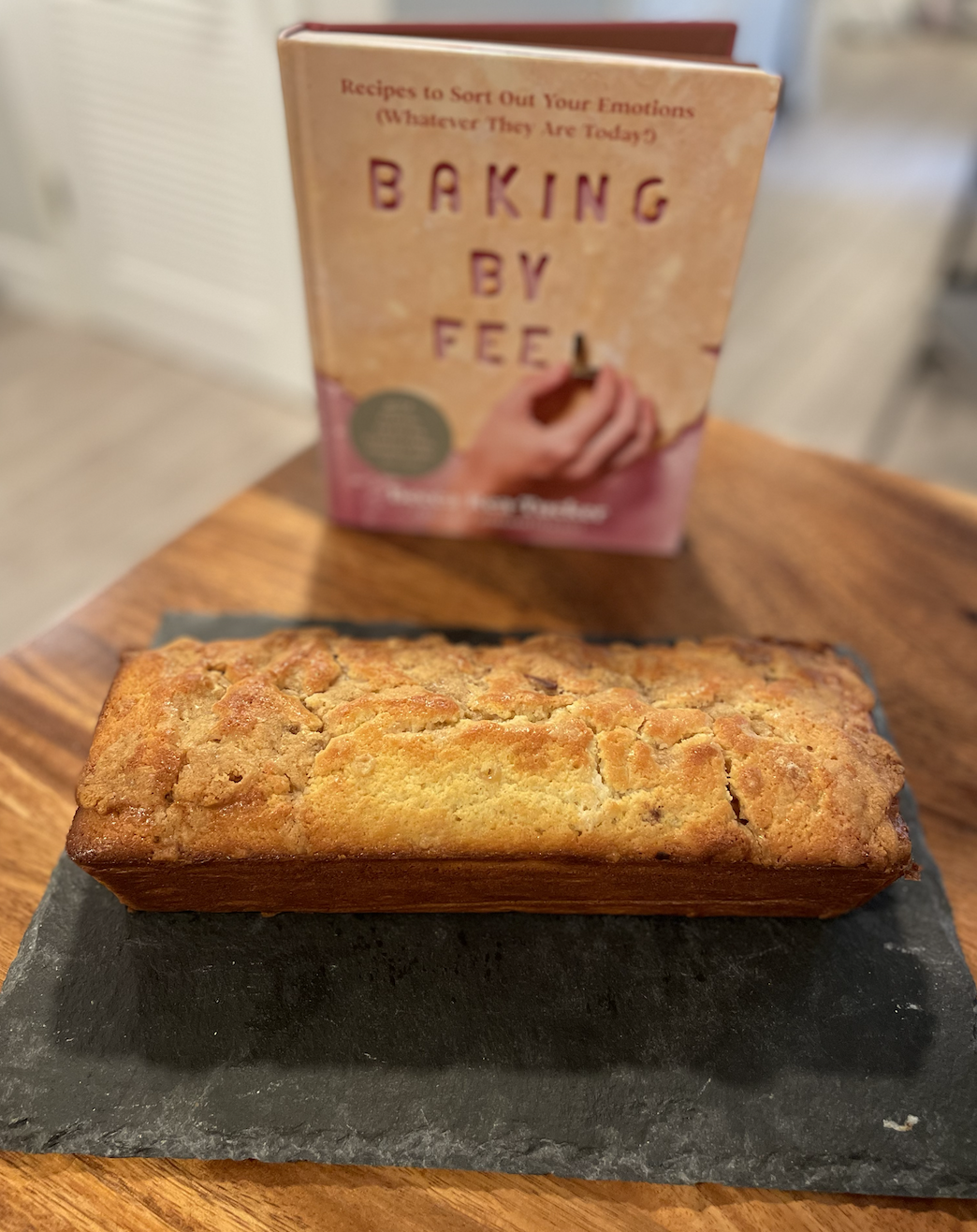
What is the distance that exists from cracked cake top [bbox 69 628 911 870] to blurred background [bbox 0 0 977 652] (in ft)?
3.51

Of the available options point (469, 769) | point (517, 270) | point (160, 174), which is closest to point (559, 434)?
point (517, 270)

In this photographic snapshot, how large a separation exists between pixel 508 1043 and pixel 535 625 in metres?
0.44

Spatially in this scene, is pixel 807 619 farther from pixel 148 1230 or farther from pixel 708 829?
pixel 148 1230

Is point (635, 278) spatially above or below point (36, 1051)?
above

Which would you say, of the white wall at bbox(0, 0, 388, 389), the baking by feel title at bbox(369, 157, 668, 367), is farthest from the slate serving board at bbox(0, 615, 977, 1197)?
the white wall at bbox(0, 0, 388, 389)

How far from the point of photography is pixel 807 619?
3.20 feet

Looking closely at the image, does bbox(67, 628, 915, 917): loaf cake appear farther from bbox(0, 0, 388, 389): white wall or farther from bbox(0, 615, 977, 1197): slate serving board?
bbox(0, 0, 388, 389): white wall

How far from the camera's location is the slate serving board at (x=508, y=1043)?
0.60 m

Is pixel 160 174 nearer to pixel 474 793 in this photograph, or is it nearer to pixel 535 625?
pixel 535 625

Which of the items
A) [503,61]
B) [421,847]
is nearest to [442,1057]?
[421,847]

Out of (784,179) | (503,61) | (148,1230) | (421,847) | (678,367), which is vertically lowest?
(784,179)

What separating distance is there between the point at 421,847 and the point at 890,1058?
38 cm

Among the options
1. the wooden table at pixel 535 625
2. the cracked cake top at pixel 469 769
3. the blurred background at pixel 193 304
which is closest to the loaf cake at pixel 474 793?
the cracked cake top at pixel 469 769

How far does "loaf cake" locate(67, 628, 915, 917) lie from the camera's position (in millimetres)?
638
